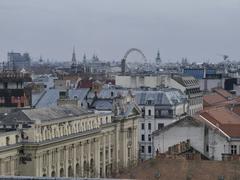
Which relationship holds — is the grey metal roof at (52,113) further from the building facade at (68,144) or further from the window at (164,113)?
the window at (164,113)

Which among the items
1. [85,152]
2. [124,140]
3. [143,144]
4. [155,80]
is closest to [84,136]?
[85,152]

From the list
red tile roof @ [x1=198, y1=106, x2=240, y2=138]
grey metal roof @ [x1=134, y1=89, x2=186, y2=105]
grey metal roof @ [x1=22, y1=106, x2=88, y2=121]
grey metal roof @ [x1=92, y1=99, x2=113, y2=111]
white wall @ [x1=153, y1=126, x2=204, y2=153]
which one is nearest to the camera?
white wall @ [x1=153, y1=126, x2=204, y2=153]

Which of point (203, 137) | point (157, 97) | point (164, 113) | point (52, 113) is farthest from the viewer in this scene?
point (157, 97)

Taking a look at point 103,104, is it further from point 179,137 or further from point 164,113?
point 179,137

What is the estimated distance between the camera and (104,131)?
122312mm

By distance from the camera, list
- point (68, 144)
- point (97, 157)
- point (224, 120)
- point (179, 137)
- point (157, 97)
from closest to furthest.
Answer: point (179, 137) < point (68, 144) < point (224, 120) < point (97, 157) < point (157, 97)

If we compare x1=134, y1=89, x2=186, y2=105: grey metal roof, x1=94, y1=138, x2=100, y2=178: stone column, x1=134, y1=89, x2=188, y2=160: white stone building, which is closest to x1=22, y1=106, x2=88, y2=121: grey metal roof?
x1=94, y1=138, x2=100, y2=178: stone column

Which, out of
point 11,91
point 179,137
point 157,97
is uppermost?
point 11,91

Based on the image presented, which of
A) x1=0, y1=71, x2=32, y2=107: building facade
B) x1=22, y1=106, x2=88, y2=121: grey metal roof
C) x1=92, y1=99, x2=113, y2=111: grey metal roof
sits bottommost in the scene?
x1=92, y1=99, x2=113, y2=111: grey metal roof

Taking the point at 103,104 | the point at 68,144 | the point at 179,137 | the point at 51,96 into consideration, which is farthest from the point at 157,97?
the point at 179,137

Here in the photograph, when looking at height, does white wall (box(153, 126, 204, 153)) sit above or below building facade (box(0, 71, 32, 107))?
below

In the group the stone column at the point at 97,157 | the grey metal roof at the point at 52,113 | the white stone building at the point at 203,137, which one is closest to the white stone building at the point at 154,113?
the stone column at the point at 97,157

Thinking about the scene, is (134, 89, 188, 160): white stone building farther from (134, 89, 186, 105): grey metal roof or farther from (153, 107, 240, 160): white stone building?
(153, 107, 240, 160): white stone building

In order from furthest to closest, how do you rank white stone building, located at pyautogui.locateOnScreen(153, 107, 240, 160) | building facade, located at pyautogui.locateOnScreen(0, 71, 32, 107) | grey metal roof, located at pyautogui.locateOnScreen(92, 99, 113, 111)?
grey metal roof, located at pyautogui.locateOnScreen(92, 99, 113, 111), building facade, located at pyautogui.locateOnScreen(0, 71, 32, 107), white stone building, located at pyautogui.locateOnScreen(153, 107, 240, 160)
